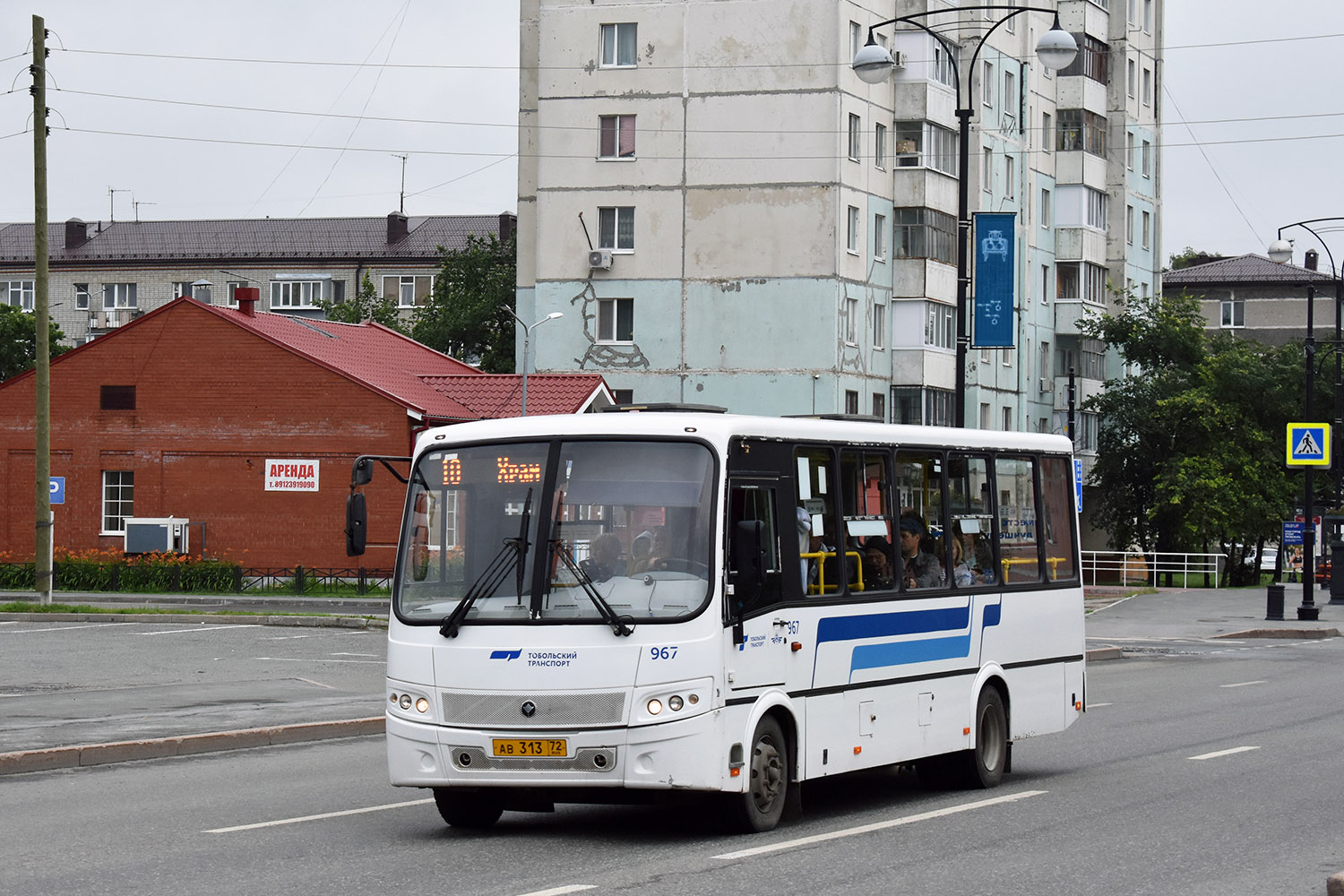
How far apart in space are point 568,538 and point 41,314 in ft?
92.8

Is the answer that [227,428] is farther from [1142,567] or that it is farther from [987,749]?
[987,749]

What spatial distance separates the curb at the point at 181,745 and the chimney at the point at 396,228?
304 feet

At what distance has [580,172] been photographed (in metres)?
61.2

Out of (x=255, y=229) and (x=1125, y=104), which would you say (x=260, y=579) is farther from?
(x=255, y=229)

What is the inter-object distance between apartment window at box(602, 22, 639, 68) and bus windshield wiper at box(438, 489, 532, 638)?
51.7m

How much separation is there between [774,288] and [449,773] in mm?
49020

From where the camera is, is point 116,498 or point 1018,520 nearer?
point 1018,520

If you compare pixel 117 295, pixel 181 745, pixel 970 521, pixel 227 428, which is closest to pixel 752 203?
pixel 227 428

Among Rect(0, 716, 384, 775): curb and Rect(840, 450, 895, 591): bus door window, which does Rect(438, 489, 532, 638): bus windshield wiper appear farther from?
Rect(0, 716, 384, 775): curb

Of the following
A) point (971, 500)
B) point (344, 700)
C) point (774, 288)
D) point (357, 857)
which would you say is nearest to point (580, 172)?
point (774, 288)

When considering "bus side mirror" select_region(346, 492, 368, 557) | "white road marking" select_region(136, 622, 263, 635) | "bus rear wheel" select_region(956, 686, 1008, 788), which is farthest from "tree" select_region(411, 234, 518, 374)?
"bus side mirror" select_region(346, 492, 368, 557)

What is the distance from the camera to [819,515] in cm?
1192

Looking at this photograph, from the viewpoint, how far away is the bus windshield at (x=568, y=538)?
10.7 meters

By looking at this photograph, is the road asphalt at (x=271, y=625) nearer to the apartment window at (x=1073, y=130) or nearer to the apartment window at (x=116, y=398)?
the apartment window at (x=116, y=398)
